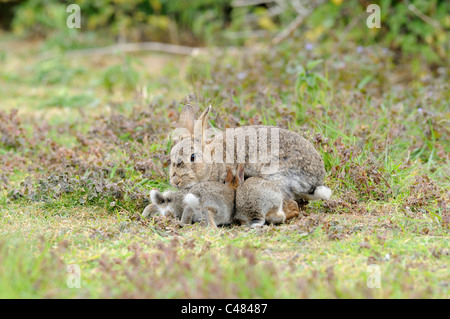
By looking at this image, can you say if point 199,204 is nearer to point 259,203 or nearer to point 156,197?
point 156,197

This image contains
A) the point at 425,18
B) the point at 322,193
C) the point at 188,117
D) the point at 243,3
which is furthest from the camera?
the point at 243,3

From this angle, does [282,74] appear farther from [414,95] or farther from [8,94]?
[8,94]

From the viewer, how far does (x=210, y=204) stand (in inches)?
191

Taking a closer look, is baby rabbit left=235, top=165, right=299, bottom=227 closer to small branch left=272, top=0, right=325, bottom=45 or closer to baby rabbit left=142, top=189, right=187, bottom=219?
baby rabbit left=142, top=189, right=187, bottom=219

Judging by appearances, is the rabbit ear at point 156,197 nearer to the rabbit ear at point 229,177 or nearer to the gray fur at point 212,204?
the gray fur at point 212,204

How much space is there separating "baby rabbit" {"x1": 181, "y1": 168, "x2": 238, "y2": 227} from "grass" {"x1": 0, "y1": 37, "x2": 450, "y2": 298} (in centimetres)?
15

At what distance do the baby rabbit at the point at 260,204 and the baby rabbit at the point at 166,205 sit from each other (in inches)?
20.0

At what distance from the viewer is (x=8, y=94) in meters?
10.1

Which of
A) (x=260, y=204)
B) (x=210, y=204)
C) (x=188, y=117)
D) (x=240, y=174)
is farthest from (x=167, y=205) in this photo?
(x=188, y=117)

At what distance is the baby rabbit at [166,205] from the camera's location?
197 inches

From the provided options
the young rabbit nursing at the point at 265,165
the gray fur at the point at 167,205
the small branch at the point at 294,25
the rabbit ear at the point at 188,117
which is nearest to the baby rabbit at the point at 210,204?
the gray fur at the point at 167,205

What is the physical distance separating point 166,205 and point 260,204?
826mm
